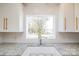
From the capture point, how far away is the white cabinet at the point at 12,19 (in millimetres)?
2711

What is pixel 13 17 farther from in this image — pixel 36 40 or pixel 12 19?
pixel 36 40

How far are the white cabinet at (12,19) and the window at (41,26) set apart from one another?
0.69 feet

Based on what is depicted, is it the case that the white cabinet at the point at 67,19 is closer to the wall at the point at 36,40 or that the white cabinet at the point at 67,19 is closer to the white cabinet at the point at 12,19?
the wall at the point at 36,40

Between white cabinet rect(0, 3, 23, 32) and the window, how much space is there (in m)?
0.21

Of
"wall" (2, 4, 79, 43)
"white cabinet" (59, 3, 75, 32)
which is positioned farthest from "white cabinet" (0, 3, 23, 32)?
"white cabinet" (59, 3, 75, 32)

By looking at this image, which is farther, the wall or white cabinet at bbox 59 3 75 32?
white cabinet at bbox 59 3 75 32

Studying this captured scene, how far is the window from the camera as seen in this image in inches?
105

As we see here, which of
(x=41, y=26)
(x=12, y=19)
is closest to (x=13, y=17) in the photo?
(x=12, y=19)

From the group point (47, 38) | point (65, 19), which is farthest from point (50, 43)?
point (65, 19)

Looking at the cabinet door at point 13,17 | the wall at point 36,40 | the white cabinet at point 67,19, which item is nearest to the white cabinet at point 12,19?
the cabinet door at point 13,17

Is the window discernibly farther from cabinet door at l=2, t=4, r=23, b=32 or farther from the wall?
cabinet door at l=2, t=4, r=23, b=32

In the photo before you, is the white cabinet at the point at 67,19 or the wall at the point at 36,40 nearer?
the wall at the point at 36,40

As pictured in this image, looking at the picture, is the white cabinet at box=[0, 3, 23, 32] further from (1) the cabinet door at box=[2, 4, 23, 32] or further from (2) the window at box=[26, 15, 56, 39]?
(2) the window at box=[26, 15, 56, 39]

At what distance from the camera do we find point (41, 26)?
2674mm
